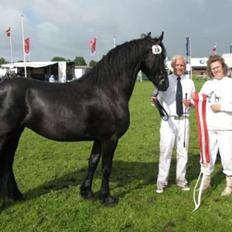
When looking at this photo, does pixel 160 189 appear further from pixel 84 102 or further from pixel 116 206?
pixel 84 102

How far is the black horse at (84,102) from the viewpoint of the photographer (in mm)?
4949

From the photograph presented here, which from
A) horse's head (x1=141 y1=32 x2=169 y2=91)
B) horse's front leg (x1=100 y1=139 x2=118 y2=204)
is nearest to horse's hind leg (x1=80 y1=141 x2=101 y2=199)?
horse's front leg (x1=100 y1=139 x2=118 y2=204)

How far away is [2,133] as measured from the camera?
16.0 feet

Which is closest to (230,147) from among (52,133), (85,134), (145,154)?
(85,134)

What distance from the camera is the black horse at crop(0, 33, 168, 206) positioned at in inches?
195

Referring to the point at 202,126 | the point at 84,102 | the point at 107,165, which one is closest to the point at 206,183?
the point at 202,126

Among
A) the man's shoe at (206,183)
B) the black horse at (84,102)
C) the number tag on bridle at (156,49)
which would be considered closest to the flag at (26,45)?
the black horse at (84,102)

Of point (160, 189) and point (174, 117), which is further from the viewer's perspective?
point (160, 189)

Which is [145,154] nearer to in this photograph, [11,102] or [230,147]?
[230,147]

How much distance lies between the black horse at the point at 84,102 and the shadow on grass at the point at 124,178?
2.86 feet

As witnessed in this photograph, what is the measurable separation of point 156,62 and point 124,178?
262cm

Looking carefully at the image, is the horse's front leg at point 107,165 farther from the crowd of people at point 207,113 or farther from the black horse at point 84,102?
the crowd of people at point 207,113

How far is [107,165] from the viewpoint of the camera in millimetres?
5418

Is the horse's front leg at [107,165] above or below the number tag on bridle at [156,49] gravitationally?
below
